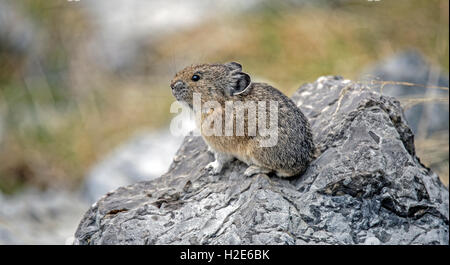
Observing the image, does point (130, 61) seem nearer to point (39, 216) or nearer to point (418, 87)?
point (39, 216)

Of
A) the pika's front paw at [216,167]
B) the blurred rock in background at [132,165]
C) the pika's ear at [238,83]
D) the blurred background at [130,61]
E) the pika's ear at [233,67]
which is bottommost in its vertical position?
the pika's front paw at [216,167]

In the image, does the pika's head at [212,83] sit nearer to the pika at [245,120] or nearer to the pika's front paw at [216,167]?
the pika at [245,120]

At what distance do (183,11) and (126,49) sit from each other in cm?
152

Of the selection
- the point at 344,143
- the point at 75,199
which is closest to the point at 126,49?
the point at 75,199

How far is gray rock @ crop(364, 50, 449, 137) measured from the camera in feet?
26.8

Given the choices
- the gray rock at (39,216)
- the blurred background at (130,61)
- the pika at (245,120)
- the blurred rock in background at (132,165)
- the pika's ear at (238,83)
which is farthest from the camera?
the blurred background at (130,61)

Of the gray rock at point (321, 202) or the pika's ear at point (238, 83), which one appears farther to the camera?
the pika's ear at point (238, 83)

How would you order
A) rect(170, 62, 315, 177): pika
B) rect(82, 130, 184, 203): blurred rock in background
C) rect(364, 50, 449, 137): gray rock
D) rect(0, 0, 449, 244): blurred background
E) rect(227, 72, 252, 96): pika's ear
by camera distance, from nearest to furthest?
rect(170, 62, 315, 177): pika
rect(227, 72, 252, 96): pika's ear
rect(364, 50, 449, 137): gray rock
rect(82, 130, 184, 203): blurred rock in background
rect(0, 0, 449, 244): blurred background

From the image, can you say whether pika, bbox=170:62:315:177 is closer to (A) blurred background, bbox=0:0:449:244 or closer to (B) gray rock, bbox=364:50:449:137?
(B) gray rock, bbox=364:50:449:137

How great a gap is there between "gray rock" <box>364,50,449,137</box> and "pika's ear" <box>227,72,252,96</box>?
9.04 ft

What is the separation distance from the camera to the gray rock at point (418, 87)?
817 centimetres

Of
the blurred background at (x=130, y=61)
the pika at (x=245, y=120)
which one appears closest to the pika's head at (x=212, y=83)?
the pika at (x=245, y=120)

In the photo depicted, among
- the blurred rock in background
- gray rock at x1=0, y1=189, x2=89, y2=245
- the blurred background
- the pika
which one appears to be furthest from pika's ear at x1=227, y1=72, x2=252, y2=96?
the blurred background

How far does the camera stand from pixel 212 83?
540 cm
